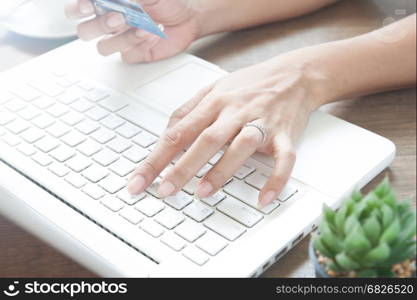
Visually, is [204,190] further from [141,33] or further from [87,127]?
[141,33]

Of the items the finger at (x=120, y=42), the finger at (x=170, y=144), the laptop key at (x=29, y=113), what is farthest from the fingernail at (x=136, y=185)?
the finger at (x=120, y=42)

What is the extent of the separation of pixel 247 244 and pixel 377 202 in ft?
0.63

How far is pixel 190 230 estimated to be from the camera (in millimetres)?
569

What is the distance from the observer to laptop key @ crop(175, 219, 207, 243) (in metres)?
0.56

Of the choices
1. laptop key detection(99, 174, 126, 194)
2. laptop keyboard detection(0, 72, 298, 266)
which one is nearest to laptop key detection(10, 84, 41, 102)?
laptop keyboard detection(0, 72, 298, 266)

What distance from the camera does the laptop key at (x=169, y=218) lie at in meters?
0.58

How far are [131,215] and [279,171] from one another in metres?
0.15

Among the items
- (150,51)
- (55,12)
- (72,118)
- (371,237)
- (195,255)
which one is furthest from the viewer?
(55,12)

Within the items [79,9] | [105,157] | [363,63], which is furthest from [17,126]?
[363,63]

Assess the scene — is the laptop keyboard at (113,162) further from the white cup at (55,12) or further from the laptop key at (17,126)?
the white cup at (55,12)

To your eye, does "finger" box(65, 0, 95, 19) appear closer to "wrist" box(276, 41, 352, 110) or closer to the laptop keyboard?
the laptop keyboard

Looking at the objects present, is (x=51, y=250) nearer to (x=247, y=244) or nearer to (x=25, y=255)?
(x=25, y=255)

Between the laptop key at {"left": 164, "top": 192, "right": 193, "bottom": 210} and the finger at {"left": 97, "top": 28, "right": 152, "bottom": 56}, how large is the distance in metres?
0.33

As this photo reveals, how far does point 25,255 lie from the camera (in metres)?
0.62
